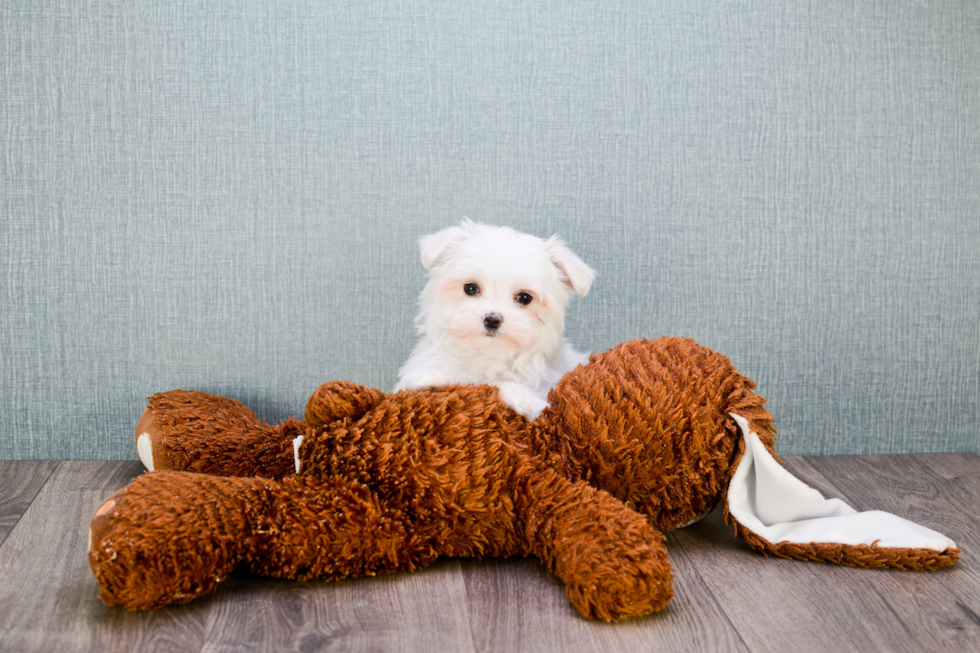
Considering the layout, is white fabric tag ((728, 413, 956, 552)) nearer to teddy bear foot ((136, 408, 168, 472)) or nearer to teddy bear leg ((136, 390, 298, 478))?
teddy bear leg ((136, 390, 298, 478))

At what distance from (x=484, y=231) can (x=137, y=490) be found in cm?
79

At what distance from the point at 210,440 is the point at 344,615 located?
650 millimetres

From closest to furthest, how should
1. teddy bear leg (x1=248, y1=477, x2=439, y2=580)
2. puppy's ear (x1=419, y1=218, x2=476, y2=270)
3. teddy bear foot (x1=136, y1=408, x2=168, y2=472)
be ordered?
teddy bear leg (x1=248, y1=477, x2=439, y2=580) → puppy's ear (x1=419, y1=218, x2=476, y2=270) → teddy bear foot (x1=136, y1=408, x2=168, y2=472)

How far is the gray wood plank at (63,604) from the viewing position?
1.15 metres

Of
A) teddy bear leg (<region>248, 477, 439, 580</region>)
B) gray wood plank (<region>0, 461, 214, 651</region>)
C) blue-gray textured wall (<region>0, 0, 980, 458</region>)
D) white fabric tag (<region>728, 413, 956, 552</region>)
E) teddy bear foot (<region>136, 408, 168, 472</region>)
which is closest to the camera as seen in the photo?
gray wood plank (<region>0, 461, 214, 651</region>)

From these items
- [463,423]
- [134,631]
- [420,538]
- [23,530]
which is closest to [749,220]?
[463,423]

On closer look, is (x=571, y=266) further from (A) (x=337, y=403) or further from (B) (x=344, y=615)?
(B) (x=344, y=615)

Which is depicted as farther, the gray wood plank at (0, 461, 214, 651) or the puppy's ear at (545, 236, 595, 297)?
the puppy's ear at (545, 236, 595, 297)

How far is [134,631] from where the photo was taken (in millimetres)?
1171

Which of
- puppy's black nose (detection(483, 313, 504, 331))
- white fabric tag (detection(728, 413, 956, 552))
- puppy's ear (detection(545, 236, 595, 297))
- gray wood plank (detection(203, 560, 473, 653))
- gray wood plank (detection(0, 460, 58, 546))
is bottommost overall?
gray wood plank (detection(0, 460, 58, 546))

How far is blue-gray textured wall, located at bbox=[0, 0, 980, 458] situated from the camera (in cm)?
196

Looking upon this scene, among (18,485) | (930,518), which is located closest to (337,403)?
(18,485)

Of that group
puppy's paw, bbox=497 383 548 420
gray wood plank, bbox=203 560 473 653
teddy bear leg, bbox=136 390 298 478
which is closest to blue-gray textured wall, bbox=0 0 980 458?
teddy bear leg, bbox=136 390 298 478

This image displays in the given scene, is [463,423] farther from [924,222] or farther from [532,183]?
[924,222]
